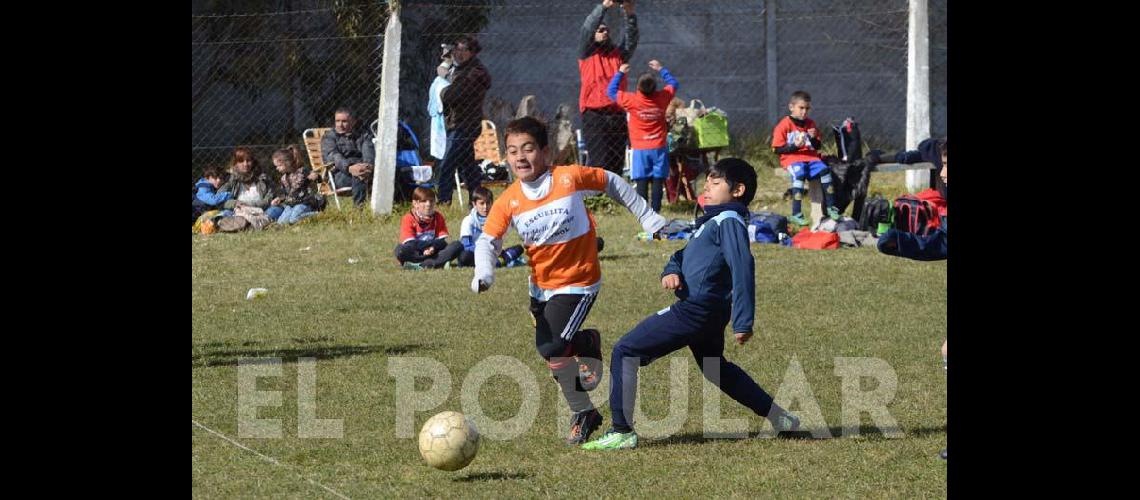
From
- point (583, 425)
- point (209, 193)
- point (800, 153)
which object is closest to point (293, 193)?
point (209, 193)

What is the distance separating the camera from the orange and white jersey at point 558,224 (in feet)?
24.9

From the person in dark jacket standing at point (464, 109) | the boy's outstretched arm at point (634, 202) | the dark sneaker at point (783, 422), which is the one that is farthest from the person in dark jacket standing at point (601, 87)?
the dark sneaker at point (783, 422)

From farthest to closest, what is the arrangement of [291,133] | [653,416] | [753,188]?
[291,133] < [653,416] < [753,188]

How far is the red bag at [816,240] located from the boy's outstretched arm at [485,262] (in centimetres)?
784

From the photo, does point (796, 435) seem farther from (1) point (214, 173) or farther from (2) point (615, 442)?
(1) point (214, 173)

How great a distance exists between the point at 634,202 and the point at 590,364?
85 centimetres

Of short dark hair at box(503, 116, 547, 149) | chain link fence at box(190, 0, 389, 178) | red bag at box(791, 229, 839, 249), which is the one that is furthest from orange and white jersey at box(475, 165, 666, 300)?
chain link fence at box(190, 0, 389, 178)

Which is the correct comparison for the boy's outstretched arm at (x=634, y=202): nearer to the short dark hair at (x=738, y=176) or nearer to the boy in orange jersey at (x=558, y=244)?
the boy in orange jersey at (x=558, y=244)

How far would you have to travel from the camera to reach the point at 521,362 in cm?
935

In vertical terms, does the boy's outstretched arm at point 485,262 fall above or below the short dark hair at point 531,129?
below

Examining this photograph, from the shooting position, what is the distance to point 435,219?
14562mm

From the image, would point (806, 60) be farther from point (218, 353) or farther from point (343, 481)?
point (343, 481)
